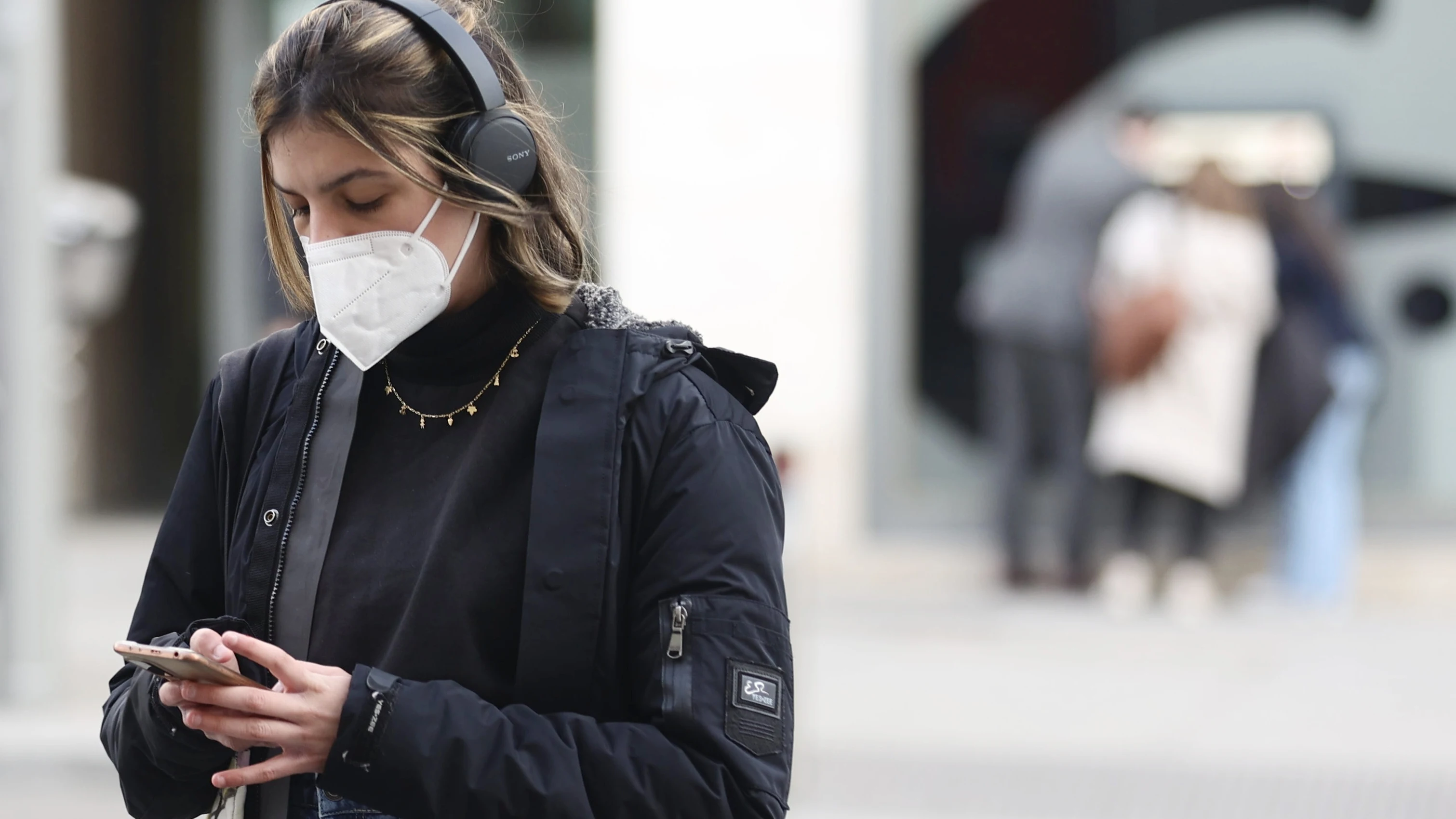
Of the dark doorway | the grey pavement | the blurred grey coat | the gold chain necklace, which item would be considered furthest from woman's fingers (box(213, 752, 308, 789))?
the dark doorway

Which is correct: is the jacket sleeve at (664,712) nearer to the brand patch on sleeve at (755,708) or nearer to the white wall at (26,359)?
the brand patch on sleeve at (755,708)

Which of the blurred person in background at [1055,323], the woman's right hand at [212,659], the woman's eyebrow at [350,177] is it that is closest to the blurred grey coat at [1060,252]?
the blurred person in background at [1055,323]

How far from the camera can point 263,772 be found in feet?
5.56

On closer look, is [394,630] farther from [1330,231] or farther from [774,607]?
[1330,231]

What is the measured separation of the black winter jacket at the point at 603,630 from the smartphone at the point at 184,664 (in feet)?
0.36

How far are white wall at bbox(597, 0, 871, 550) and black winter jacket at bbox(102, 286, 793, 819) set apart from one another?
7285mm

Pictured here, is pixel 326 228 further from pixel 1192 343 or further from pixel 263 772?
pixel 1192 343

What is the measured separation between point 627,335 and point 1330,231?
297 inches

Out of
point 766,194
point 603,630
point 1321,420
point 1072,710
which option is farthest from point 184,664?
point 766,194

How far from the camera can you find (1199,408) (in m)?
A: 8.09

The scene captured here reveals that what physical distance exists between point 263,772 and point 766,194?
768cm

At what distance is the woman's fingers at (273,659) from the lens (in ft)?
5.30

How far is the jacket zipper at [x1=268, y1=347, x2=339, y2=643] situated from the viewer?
1827 mm

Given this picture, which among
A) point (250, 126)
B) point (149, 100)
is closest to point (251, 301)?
point (149, 100)
